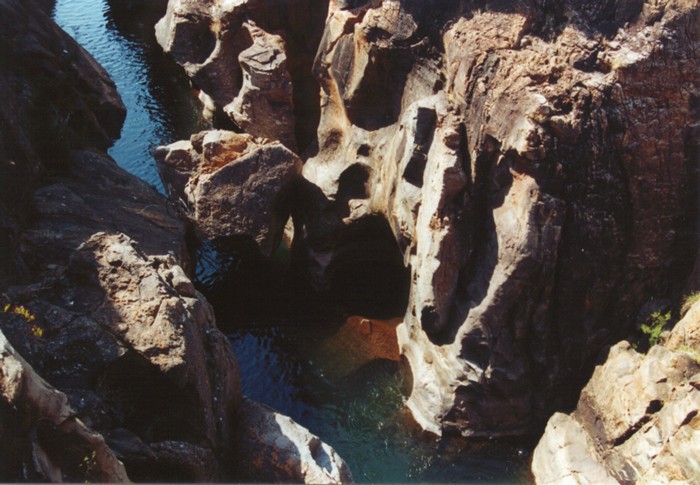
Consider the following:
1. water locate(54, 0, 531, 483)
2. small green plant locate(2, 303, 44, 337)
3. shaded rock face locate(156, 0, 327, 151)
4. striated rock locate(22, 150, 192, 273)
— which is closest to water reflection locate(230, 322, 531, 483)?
water locate(54, 0, 531, 483)

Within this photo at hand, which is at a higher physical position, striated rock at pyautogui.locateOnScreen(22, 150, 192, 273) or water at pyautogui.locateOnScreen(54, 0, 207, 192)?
striated rock at pyautogui.locateOnScreen(22, 150, 192, 273)

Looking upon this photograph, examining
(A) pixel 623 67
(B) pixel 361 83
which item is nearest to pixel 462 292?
(A) pixel 623 67

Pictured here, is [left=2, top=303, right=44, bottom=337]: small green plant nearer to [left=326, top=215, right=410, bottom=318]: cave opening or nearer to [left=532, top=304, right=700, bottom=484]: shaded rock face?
[left=532, top=304, right=700, bottom=484]: shaded rock face

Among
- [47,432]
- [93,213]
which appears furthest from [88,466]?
[93,213]

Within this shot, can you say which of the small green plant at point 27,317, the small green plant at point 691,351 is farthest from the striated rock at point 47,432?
the small green plant at point 691,351

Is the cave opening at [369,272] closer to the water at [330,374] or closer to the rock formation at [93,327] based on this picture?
the water at [330,374]

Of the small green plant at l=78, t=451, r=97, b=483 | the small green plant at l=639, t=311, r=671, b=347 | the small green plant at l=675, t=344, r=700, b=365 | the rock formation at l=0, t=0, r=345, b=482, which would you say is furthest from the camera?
the small green plant at l=639, t=311, r=671, b=347
